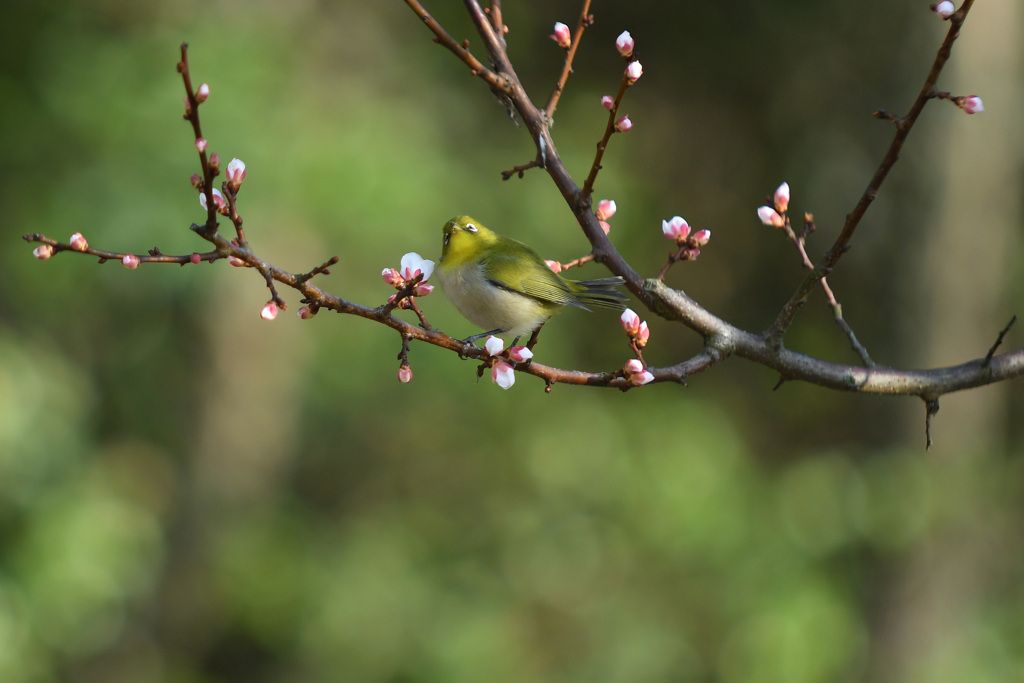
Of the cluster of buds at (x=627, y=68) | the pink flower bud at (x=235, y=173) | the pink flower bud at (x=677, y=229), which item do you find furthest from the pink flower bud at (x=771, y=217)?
the pink flower bud at (x=235, y=173)

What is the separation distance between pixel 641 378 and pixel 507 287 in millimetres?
499

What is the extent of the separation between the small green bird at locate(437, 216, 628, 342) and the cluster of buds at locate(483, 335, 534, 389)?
342 mm

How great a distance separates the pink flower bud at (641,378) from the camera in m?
1.28

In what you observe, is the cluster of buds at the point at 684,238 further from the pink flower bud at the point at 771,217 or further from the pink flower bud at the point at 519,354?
the pink flower bud at the point at 519,354

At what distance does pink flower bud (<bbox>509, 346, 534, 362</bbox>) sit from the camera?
1312 millimetres

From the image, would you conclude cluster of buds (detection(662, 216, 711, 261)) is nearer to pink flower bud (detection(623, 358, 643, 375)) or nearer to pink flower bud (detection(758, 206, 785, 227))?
pink flower bud (detection(758, 206, 785, 227))

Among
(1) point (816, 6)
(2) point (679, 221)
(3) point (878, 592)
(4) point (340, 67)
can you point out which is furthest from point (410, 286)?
(1) point (816, 6)

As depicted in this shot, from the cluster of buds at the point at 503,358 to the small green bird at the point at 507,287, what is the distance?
342mm

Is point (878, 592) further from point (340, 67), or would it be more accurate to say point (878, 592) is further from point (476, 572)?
point (340, 67)

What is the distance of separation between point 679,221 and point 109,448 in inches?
224

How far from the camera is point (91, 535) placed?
4656mm

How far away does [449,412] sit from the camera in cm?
648

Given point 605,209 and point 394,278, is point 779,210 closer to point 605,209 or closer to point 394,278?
point 605,209

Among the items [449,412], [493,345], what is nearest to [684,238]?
[493,345]
